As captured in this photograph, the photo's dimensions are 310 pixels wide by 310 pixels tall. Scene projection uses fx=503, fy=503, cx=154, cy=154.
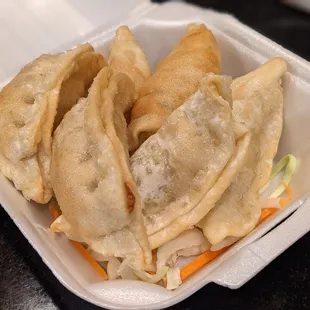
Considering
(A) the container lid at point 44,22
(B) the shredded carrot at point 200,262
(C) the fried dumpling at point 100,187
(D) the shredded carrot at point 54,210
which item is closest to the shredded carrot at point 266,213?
(B) the shredded carrot at point 200,262

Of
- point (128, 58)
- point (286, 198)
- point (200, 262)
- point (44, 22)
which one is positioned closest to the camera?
point (200, 262)

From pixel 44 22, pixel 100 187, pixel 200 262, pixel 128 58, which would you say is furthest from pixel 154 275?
pixel 44 22

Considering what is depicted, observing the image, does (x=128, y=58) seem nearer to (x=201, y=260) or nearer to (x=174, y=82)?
(x=174, y=82)

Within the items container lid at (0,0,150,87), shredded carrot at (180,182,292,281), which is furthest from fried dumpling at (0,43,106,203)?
container lid at (0,0,150,87)

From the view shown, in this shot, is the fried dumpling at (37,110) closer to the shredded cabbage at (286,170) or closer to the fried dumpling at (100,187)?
the fried dumpling at (100,187)

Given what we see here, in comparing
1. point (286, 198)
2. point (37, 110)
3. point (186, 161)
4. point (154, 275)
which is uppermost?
point (37, 110)

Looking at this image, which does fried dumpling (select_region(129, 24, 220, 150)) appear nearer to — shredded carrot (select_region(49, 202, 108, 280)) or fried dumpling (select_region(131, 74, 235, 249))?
fried dumpling (select_region(131, 74, 235, 249))

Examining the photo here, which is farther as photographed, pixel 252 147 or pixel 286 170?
pixel 286 170

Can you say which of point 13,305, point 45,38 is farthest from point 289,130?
point 45,38
